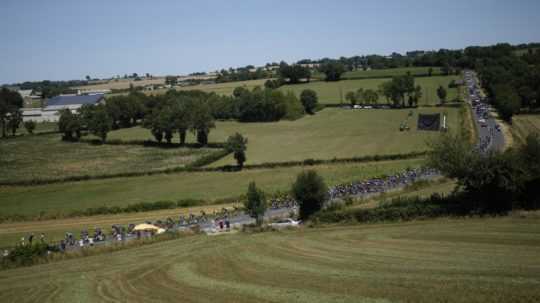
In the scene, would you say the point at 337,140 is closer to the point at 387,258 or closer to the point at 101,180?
the point at 101,180

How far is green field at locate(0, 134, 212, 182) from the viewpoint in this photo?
71750 mm

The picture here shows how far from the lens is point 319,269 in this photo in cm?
2309

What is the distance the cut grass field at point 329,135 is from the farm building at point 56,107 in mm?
47361

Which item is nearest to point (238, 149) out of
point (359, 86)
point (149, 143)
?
point (149, 143)

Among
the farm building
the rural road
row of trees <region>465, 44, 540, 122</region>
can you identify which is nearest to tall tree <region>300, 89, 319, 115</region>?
the rural road

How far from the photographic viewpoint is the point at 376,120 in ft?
345

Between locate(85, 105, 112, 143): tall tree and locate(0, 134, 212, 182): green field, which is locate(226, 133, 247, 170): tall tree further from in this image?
locate(85, 105, 112, 143): tall tree

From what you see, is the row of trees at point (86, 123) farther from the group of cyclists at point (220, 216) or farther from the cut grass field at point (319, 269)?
the cut grass field at point (319, 269)

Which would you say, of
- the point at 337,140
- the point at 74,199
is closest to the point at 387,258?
the point at 74,199

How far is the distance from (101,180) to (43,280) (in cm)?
4223

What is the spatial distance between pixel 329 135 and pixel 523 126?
106ft

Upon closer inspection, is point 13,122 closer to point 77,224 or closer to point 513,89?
point 77,224

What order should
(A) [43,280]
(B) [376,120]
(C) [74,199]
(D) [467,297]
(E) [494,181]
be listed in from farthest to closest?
(B) [376,120], (C) [74,199], (E) [494,181], (A) [43,280], (D) [467,297]

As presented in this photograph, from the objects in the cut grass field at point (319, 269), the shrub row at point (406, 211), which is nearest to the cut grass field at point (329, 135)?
the shrub row at point (406, 211)
